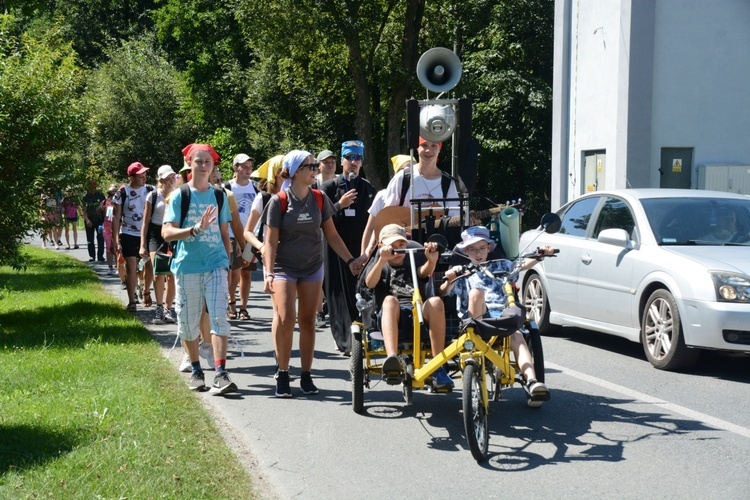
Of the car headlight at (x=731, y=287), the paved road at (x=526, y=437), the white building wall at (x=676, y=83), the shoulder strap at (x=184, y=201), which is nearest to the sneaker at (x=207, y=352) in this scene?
the paved road at (x=526, y=437)

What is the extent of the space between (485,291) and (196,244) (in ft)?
8.13

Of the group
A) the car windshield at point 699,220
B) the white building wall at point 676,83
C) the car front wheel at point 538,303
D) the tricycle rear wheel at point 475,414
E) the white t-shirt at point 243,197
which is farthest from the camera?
the white building wall at point 676,83

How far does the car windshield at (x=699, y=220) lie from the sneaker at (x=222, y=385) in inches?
167

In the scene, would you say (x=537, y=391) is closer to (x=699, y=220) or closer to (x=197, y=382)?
(x=197, y=382)

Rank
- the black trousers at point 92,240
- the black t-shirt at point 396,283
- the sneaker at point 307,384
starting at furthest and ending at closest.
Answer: the black trousers at point 92,240 → the sneaker at point 307,384 → the black t-shirt at point 396,283

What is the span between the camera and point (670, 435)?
A: 677 cm

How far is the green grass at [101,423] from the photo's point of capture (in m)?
5.45

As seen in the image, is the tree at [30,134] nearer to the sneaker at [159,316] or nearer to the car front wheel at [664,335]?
the sneaker at [159,316]

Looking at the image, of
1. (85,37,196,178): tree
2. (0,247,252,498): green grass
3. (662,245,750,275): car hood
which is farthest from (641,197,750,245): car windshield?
(85,37,196,178): tree

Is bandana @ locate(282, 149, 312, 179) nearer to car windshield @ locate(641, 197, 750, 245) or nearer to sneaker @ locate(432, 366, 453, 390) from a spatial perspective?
sneaker @ locate(432, 366, 453, 390)

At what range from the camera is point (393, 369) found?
269 inches

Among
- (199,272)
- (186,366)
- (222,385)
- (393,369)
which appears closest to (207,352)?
(186,366)

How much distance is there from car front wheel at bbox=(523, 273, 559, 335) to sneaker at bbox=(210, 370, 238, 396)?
4.21m

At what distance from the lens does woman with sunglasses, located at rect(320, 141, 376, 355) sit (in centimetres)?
1003
